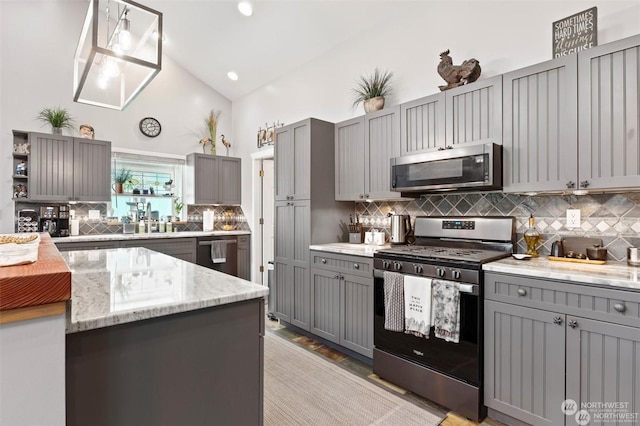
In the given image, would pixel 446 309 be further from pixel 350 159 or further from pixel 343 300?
pixel 350 159

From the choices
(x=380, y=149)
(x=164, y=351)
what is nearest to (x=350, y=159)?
(x=380, y=149)

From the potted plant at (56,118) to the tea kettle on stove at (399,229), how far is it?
14.1ft

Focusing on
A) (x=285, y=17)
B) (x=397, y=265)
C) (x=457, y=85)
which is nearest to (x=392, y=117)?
(x=457, y=85)

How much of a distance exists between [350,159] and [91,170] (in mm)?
Answer: 3428

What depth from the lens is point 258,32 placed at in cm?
427

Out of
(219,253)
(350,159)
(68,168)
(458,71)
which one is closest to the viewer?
(458,71)

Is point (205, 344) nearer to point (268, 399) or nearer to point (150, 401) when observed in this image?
point (150, 401)

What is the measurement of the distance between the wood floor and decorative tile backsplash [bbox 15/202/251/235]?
7.59 ft

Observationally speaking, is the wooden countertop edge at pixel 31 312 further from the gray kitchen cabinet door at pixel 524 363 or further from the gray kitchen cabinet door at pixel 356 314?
the gray kitchen cabinet door at pixel 356 314

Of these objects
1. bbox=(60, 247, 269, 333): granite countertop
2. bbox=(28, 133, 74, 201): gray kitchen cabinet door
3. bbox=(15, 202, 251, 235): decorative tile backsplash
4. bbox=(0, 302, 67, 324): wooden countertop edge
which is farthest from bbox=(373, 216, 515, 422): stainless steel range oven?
bbox=(28, 133, 74, 201): gray kitchen cabinet door

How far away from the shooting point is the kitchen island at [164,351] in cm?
103

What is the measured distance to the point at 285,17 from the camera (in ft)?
12.8

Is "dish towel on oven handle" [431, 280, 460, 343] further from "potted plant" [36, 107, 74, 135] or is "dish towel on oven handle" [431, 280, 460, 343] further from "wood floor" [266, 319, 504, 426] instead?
"potted plant" [36, 107, 74, 135]

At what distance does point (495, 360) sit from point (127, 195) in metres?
5.09
